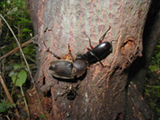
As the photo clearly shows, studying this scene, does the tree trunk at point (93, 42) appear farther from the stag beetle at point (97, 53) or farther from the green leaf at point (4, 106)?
the green leaf at point (4, 106)

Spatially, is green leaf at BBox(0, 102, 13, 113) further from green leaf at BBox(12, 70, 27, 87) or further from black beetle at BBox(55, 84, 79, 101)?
black beetle at BBox(55, 84, 79, 101)

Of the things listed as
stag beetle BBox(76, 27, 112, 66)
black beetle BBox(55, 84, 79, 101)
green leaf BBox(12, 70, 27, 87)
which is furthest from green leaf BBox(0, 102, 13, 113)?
stag beetle BBox(76, 27, 112, 66)

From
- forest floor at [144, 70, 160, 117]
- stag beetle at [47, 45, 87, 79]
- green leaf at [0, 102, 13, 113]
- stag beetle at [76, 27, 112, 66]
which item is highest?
stag beetle at [76, 27, 112, 66]

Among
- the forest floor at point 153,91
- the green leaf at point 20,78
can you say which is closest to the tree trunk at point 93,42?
the green leaf at point 20,78

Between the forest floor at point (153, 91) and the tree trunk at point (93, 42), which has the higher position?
the tree trunk at point (93, 42)

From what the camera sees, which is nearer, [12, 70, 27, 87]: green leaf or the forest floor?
[12, 70, 27, 87]: green leaf

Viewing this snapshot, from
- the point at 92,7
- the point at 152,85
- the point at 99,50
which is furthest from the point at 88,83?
the point at 152,85

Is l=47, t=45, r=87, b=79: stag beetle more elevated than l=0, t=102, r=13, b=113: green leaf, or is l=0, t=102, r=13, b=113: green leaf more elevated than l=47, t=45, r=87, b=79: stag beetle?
l=47, t=45, r=87, b=79: stag beetle

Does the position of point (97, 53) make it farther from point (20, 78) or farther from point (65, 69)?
point (20, 78)
